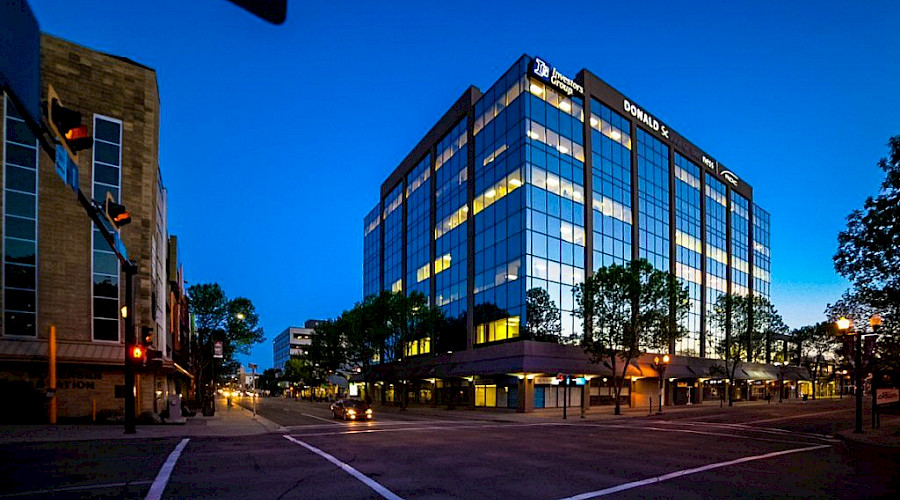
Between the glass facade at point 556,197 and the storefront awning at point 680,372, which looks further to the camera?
the storefront awning at point 680,372

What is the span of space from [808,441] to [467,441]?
13.4 meters

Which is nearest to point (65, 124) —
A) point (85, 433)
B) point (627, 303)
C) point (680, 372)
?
point (85, 433)

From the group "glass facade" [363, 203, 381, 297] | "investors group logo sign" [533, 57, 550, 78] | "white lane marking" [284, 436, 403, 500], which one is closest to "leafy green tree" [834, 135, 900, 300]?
"white lane marking" [284, 436, 403, 500]

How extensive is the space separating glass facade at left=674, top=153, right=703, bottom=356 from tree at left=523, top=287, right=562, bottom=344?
2213 centimetres

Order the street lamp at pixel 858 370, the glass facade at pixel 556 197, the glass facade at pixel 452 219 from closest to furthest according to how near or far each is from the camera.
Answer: the street lamp at pixel 858 370, the glass facade at pixel 556 197, the glass facade at pixel 452 219

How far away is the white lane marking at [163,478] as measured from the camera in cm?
1034

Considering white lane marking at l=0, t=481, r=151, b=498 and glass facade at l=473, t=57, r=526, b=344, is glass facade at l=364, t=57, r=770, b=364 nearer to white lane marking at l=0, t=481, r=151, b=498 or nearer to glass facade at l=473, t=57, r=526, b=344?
glass facade at l=473, t=57, r=526, b=344

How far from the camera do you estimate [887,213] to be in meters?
20.4

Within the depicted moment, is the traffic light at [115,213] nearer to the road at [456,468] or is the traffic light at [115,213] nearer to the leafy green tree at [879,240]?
the road at [456,468]

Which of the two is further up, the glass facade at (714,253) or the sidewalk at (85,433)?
the glass facade at (714,253)

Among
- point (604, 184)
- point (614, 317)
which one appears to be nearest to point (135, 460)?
point (614, 317)

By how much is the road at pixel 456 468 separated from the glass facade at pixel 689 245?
43.7 metres

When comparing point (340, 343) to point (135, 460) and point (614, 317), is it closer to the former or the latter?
point (614, 317)

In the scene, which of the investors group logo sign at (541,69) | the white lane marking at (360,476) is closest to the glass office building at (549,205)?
the investors group logo sign at (541,69)
